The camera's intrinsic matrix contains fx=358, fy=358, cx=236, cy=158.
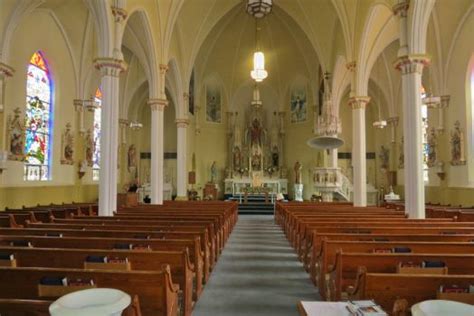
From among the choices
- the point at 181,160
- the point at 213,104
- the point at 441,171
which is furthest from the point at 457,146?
the point at 213,104

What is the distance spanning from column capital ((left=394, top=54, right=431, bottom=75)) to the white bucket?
31.4 feet

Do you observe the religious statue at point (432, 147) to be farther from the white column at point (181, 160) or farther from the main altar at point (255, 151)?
the white column at point (181, 160)

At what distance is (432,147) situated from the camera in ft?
56.1

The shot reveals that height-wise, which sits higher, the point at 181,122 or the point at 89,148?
the point at 181,122

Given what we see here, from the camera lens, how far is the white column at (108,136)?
9914 mm

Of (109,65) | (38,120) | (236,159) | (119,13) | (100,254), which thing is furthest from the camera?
(236,159)

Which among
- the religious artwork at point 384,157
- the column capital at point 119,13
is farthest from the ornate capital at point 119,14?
the religious artwork at point 384,157

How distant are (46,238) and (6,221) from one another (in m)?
3.93

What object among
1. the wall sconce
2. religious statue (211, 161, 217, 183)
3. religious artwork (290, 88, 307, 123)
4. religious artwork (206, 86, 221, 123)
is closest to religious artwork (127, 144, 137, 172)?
religious statue (211, 161, 217, 183)

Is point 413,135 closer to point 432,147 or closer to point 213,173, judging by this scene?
point 432,147

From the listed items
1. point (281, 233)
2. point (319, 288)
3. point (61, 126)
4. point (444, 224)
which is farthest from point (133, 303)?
point (61, 126)

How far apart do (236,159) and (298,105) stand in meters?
6.40

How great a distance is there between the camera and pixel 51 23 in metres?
15.6

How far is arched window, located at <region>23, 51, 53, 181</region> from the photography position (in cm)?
1456
